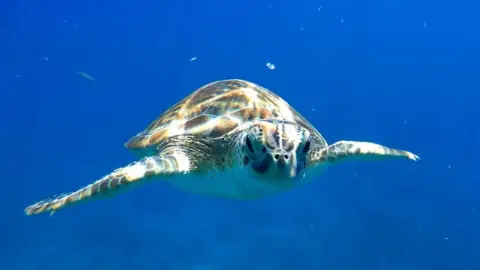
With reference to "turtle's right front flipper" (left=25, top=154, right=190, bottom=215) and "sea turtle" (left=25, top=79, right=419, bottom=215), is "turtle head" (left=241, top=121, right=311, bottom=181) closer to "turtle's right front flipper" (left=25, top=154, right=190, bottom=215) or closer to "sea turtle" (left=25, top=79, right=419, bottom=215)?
"sea turtle" (left=25, top=79, right=419, bottom=215)

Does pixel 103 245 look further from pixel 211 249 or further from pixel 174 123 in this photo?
pixel 174 123

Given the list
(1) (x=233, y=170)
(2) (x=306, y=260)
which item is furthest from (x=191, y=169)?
(2) (x=306, y=260)

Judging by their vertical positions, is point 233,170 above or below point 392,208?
below

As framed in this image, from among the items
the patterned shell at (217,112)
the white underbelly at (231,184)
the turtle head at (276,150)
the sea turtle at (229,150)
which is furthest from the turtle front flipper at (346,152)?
the turtle head at (276,150)

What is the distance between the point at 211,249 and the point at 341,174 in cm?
663

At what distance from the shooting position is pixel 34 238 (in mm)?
17922

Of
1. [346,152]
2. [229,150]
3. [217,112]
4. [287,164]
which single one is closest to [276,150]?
[287,164]

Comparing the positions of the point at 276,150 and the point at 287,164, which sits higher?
the point at 276,150

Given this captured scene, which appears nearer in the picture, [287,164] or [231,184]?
[287,164]

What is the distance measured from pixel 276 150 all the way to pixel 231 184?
1103 millimetres

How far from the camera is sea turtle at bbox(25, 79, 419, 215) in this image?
147 inches

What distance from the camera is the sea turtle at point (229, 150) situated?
375cm

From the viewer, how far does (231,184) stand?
463 cm

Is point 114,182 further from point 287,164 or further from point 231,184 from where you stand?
point 287,164
